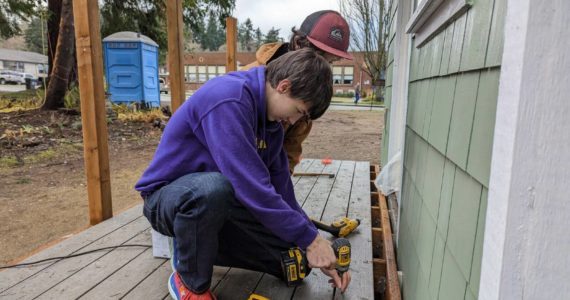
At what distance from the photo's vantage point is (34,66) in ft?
182

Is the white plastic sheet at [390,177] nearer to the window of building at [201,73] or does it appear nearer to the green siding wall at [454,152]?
the green siding wall at [454,152]

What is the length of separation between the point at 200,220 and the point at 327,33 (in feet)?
4.42

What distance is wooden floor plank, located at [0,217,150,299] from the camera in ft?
5.67

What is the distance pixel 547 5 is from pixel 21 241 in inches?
158

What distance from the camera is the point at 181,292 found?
1.58m

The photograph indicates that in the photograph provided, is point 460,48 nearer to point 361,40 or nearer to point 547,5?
point 547,5

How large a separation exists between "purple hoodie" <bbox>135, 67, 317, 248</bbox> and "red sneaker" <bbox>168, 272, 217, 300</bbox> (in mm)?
381

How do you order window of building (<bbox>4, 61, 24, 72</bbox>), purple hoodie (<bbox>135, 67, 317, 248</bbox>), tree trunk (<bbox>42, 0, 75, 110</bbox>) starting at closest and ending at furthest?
purple hoodie (<bbox>135, 67, 317, 248</bbox>)
tree trunk (<bbox>42, 0, 75, 110</bbox>)
window of building (<bbox>4, 61, 24, 72</bbox>)

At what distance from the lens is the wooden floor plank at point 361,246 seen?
1.76m

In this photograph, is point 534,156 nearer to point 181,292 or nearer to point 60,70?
point 181,292

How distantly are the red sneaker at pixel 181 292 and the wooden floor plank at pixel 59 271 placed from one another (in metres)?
0.58

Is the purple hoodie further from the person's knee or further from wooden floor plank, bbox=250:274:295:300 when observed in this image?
wooden floor plank, bbox=250:274:295:300

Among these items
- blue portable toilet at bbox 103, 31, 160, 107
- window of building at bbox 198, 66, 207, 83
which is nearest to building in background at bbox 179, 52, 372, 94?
window of building at bbox 198, 66, 207, 83

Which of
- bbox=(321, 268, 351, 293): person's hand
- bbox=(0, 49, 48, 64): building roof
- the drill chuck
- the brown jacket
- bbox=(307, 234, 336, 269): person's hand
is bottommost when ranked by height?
bbox=(321, 268, 351, 293): person's hand
